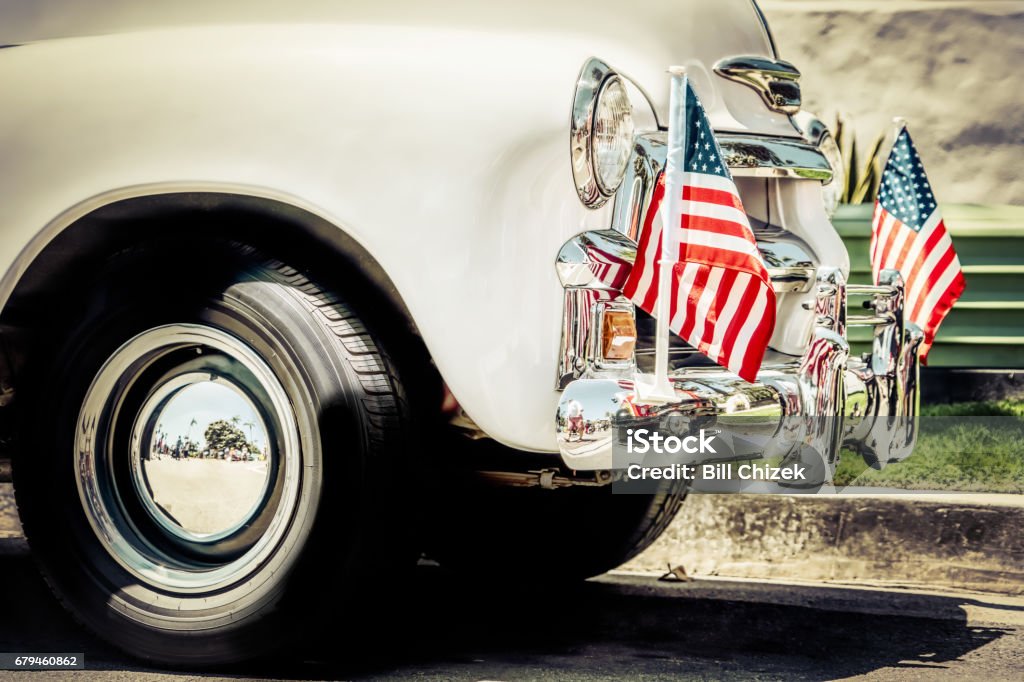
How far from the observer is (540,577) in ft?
12.6

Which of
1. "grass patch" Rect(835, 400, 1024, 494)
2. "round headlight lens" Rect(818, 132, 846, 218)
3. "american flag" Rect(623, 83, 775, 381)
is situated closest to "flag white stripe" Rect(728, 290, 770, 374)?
"american flag" Rect(623, 83, 775, 381)

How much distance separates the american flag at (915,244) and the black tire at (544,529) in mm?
825

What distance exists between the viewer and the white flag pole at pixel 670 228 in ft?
8.73

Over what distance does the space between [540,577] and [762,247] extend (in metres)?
1.27

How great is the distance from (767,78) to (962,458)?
84.0 inches

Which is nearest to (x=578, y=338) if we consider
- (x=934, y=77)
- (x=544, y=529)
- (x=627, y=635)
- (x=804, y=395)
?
(x=804, y=395)

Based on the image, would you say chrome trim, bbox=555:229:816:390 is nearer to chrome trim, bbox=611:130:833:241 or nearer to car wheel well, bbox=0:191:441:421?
chrome trim, bbox=611:130:833:241

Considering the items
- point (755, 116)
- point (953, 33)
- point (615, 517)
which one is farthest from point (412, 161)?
point (953, 33)

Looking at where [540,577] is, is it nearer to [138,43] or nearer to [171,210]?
[171,210]

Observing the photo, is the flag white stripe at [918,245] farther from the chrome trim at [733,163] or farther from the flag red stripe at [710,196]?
the flag red stripe at [710,196]

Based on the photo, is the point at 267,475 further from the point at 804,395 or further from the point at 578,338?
the point at 804,395

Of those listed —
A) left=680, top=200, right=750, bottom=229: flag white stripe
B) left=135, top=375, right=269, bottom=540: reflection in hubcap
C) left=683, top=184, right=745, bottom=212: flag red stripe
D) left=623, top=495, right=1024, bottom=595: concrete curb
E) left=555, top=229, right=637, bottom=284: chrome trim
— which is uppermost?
left=683, top=184, right=745, bottom=212: flag red stripe

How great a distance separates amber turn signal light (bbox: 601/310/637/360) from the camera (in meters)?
2.74

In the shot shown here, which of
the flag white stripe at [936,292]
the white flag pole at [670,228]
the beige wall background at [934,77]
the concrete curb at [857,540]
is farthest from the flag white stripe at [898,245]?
the beige wall background at [934,77]
